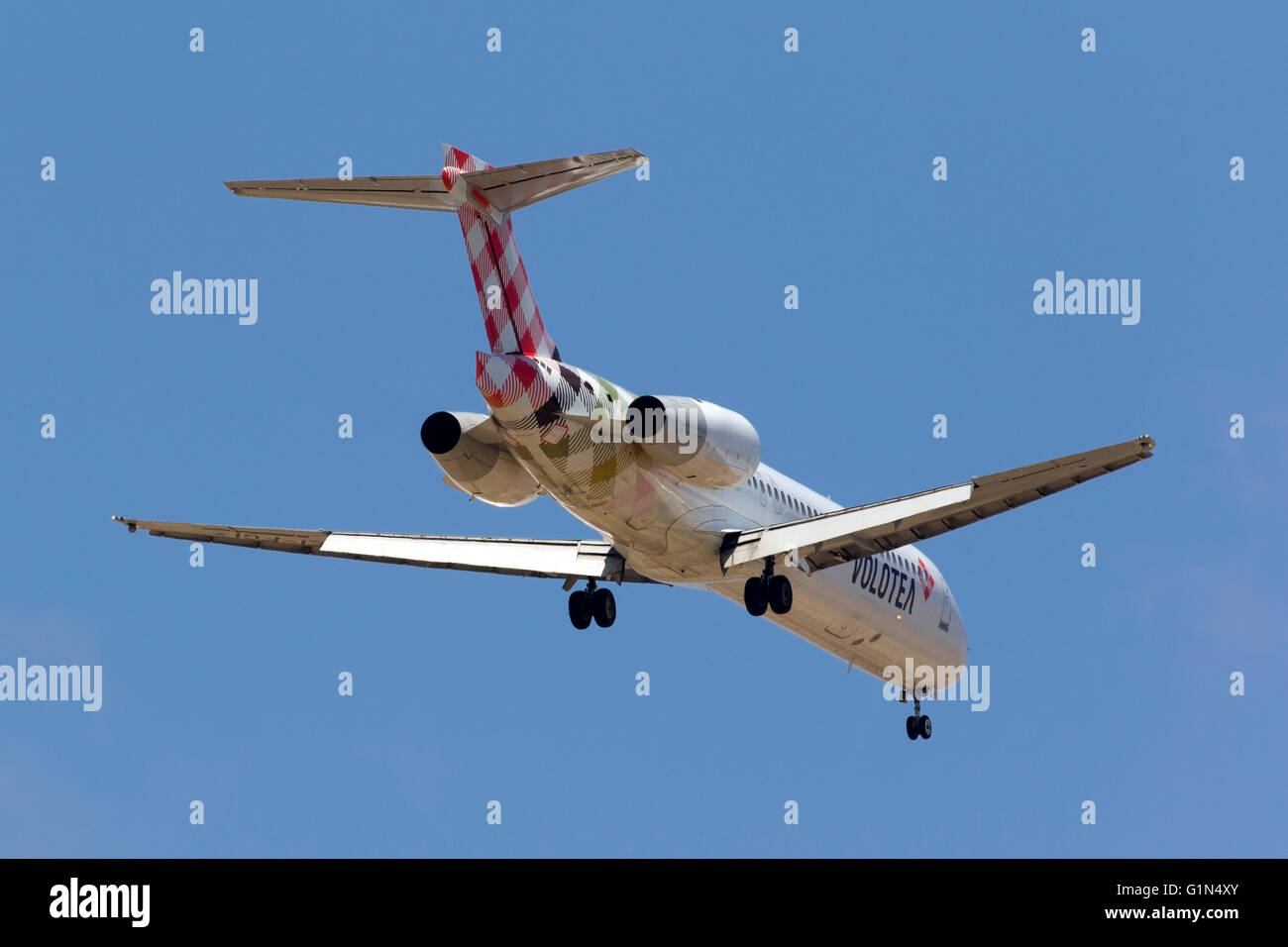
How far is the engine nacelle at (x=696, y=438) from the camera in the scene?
27.6m

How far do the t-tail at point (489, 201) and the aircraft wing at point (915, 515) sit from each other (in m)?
4.94

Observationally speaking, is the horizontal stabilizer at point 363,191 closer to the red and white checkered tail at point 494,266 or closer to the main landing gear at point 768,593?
the red and white checkered tail at point 494,266

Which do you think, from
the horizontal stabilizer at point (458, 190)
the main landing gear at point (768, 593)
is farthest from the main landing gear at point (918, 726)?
the horizontal stabilizer at point (458, 190)

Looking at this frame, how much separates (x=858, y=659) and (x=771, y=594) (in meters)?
5.83

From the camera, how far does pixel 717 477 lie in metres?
28.4

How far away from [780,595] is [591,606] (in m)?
3.37

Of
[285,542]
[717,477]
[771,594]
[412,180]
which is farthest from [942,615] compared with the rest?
[412,180]

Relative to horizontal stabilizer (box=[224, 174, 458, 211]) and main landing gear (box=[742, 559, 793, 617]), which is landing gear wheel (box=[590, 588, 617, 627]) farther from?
horizontal stabilizer (box=[224, 174, 458, 211])

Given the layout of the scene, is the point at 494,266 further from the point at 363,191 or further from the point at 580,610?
the point at 580,610

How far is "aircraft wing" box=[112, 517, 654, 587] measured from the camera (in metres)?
31.7

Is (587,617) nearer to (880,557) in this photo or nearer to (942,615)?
(880,557)

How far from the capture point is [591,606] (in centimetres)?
3159

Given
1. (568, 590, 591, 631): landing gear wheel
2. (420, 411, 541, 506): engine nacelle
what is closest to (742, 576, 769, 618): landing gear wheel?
(568, 590, 591, 631): landing gear wheel

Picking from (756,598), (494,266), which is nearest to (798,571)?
(756,598)
